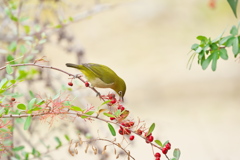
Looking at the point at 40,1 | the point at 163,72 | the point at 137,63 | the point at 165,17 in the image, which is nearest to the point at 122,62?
the point at 137,63

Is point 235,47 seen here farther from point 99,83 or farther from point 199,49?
point 99,83

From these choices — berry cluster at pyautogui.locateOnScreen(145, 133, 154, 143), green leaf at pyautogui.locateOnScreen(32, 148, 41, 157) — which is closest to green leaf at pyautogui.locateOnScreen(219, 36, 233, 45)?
berry cluster at pyautogui.locateOnScreen(145, 133, 154, 143)

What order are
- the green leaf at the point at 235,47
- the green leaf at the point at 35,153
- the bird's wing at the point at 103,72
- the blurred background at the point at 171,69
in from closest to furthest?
the green leaf at the point at 235,47
the green leaf at the point at 35,153
the bird's wing at the point at 103,72
the blurred background at the point at 171,69

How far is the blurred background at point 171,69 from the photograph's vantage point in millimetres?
4937

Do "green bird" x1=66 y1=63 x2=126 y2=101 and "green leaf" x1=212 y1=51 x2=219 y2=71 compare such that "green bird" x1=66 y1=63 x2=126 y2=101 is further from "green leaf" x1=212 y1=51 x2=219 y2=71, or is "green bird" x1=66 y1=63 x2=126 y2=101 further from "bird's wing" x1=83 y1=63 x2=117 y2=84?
"green leaf" x1=212 y1=51 x2=219 y2=71

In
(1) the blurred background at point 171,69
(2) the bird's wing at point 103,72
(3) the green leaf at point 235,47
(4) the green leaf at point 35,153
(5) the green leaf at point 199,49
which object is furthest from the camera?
(1) the blurred background at point 171,69

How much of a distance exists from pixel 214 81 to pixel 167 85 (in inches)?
26.5

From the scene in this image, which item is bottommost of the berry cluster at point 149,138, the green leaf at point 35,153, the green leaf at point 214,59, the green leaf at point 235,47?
the green leaf at point 35,153

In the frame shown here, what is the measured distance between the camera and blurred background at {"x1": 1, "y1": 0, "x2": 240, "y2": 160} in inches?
194

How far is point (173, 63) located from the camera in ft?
22.7

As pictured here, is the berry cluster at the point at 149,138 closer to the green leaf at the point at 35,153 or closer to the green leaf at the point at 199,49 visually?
the green leaf at the point at 199,49

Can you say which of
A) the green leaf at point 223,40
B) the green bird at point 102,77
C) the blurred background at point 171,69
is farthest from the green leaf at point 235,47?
the blurred background at point 171,69

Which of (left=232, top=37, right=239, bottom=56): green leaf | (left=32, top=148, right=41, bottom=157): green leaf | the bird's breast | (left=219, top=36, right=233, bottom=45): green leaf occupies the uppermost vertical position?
(left=219, top=36, right=233, bottom=45): green leaf

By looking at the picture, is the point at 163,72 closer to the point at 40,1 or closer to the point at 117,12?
the point at 117,12
